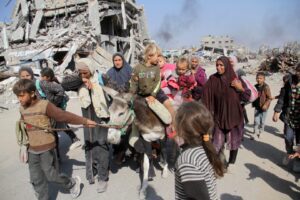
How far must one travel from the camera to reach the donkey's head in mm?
3674

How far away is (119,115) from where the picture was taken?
12.1ft

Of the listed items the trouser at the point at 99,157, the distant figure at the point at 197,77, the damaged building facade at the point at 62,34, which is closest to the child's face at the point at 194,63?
the distant figure at the point at 197,77

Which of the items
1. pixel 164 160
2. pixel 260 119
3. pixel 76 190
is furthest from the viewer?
pixel 260 119

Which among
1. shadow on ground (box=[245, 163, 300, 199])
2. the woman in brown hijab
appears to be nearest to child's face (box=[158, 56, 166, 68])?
the woman in brown hijab

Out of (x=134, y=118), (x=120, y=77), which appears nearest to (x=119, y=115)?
(x=134, y=118)

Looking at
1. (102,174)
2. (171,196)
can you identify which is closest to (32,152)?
(102,174)

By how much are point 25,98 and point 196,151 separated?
2195 millimetres

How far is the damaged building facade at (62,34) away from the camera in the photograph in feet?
58.5

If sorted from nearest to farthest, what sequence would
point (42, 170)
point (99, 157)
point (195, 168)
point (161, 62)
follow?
point (195, 168)
point (42, 170)
point (99, 157)
point (161, 62)

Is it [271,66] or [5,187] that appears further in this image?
[271,66]

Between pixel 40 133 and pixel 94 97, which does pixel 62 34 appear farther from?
pixel 40 133

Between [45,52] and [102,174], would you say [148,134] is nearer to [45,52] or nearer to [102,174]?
[102,174]

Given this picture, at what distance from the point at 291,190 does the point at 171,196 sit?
5.67ft

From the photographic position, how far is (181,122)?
6.17ft
